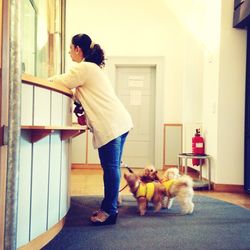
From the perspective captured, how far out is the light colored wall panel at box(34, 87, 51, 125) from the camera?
1.92m

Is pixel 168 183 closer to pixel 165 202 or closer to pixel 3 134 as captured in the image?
pixel 165 202

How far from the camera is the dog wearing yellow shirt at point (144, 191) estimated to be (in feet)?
9.16

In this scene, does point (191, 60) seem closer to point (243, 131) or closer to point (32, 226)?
point (243, 131)

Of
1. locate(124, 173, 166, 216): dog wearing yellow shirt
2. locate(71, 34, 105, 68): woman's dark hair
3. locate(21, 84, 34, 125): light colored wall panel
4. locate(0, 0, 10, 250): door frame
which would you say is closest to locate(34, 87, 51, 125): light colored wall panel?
locate(21, 84, 34, 125): light colored wall panel

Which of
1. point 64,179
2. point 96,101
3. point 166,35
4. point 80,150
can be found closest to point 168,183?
point 64,179

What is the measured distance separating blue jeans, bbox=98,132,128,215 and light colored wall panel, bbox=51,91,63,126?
36cm

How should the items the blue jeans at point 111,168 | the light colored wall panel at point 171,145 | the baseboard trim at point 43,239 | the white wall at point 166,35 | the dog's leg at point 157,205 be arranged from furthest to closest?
the light colored wall panel at point 171,145 → the white wall at point 166,35 → the dog's leg at point 157,205 → the blue jeans at point 111,168 → the baseboard trim at point 43,239

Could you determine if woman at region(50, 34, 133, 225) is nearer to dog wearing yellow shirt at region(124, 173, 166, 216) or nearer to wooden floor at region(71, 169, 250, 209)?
dog wearing yellow shirt at region(124, 173, 166, 216)

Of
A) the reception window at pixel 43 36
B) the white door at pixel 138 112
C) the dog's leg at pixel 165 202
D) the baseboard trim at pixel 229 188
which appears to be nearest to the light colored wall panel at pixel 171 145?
the white door at pixel 138 112

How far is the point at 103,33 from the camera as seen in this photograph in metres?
6.04

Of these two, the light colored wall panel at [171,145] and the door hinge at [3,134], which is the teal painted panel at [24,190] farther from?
the light colored wall panel at [171,145]

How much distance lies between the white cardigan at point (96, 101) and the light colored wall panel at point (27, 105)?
43 cm

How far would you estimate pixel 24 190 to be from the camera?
1787mm

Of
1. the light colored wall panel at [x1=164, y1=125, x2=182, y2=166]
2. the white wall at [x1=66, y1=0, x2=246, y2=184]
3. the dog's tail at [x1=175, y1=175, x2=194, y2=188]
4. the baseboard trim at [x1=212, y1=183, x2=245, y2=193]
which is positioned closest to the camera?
the dog's tail at [x1=175, y1=175, x2=194, y2=188]
